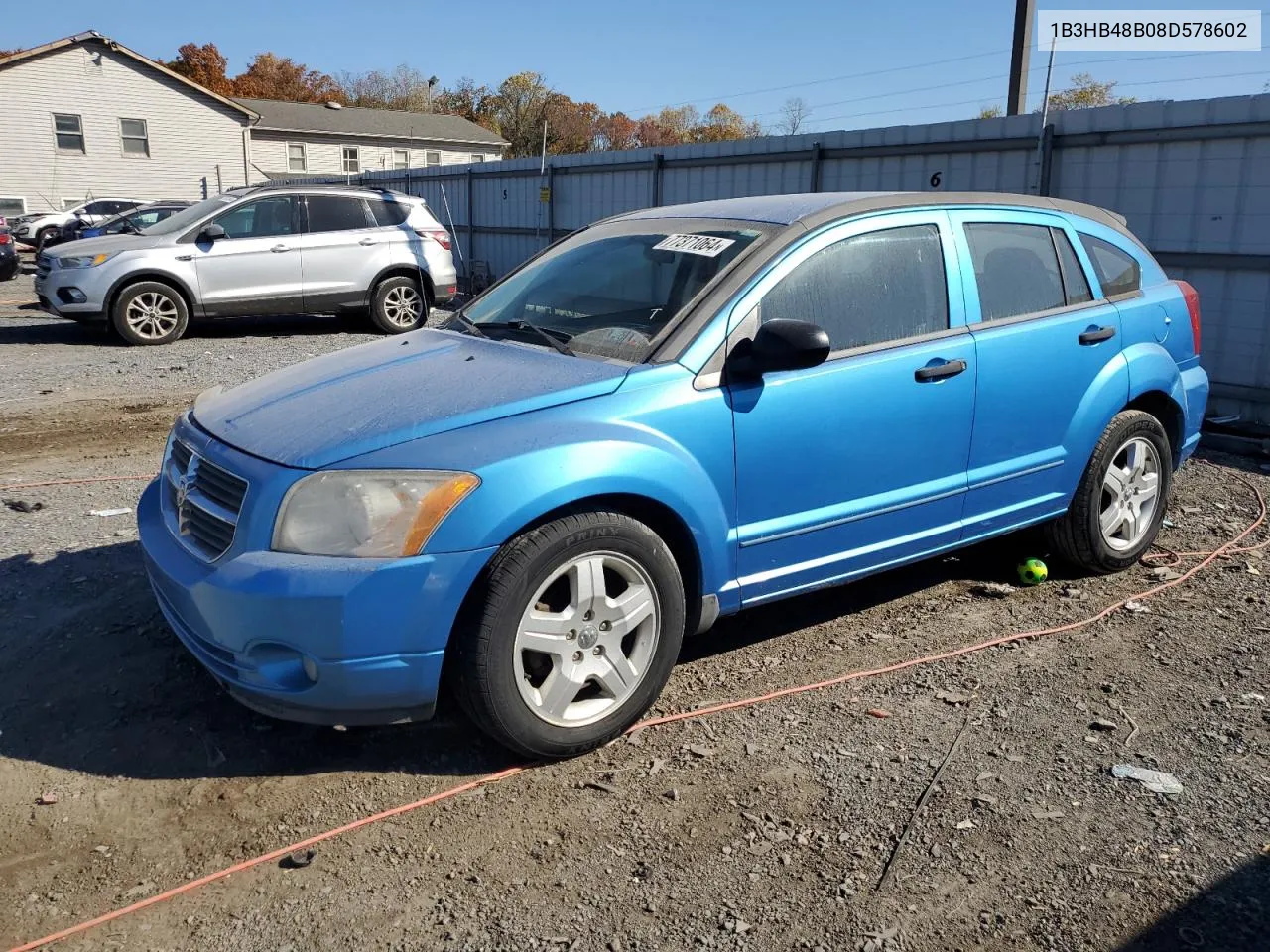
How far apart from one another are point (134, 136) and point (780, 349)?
38.0 m

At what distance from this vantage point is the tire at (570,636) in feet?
10.3

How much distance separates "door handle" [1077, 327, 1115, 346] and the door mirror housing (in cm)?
168

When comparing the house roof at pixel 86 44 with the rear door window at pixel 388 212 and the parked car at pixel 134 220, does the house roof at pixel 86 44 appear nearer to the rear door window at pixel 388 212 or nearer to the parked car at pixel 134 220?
the parked car at pixel 134 220

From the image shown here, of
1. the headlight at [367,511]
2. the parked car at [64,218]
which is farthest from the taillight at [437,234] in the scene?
the parked car at [64,218]

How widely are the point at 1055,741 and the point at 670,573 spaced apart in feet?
4.64

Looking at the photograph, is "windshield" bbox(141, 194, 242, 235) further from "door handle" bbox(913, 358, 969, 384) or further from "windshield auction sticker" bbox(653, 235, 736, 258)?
"door handle" bbox(913, 358, 969, 384)

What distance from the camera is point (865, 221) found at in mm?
4117

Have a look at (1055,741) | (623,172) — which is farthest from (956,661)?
(623,172)

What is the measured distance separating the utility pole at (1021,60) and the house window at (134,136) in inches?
1242

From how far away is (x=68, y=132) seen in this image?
34438 mm

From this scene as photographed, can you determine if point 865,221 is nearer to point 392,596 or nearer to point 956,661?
point 956,661

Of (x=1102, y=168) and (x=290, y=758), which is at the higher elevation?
(x=1102, y=168)

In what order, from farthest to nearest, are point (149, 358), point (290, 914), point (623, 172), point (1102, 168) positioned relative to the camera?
point (623, 172) < point (149, 358) < point (1102, 168) < point (290, 914)

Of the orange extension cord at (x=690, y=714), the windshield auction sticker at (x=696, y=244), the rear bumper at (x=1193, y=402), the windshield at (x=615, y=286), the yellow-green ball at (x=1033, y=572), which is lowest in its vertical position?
the orange extension cord at (x=690, y=714)
